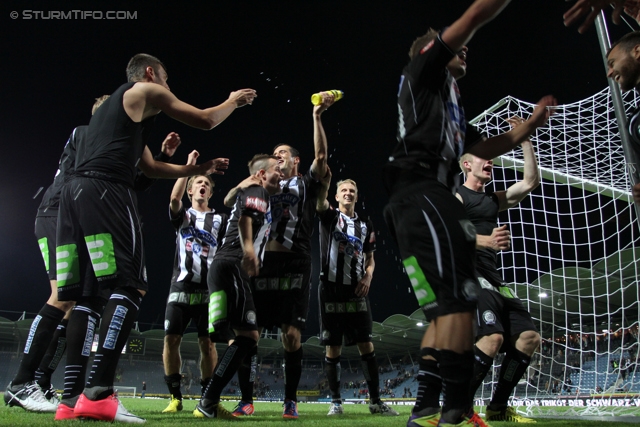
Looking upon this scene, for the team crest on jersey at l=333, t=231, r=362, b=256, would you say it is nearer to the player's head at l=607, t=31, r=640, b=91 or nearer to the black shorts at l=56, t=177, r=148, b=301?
the black shorts at l=56, t=177, r=148, b=301

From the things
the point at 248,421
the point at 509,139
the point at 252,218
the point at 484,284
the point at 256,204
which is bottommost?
the point at 248,421

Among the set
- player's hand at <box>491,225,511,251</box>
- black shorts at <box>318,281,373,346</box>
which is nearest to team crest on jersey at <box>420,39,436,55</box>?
player's hand at <box>491,225,511,251</box>

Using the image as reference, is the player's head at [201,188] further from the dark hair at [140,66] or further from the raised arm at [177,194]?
the dark hair at [140,66]

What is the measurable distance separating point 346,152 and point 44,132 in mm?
17037

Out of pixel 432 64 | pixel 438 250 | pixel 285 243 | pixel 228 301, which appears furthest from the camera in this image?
pixel 285 243

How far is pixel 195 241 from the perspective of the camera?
6.85 m

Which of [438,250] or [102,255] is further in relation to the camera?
[102,255]

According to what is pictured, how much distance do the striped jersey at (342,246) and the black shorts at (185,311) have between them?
182 centimetres

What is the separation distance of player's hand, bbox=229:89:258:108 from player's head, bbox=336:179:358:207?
347 centimetres

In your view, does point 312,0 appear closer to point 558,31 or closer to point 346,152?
point 558,31

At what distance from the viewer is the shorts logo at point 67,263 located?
320cm

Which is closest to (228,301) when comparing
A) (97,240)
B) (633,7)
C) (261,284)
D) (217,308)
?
(217,308)

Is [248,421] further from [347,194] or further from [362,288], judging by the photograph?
[347,194]

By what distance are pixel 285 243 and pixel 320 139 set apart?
1.35 metres
